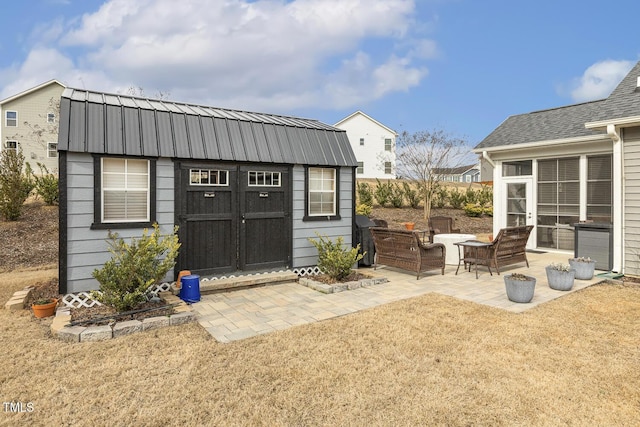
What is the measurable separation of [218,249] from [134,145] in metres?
2.06

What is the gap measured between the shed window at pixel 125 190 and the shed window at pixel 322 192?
287 centimetres

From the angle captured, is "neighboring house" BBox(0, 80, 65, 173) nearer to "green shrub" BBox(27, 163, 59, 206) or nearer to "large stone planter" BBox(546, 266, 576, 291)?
"green shrub" BBox(27, 163, 59, 206)

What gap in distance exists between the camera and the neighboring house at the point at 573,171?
6.32 m

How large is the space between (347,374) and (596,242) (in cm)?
690

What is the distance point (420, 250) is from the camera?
246 inches

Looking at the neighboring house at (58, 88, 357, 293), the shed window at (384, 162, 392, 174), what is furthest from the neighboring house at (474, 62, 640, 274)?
the shed window at (384, 162, 392, 174)

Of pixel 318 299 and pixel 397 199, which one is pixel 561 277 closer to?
pixel 318 299

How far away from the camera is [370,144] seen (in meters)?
30.0

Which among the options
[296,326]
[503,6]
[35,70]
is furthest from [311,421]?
[35,70]

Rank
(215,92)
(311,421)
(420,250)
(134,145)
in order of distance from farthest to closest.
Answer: (215,92) → (420,250) → (134,145) → (311,421)

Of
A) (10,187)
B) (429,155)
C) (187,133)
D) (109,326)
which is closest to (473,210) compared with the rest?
(429,155)

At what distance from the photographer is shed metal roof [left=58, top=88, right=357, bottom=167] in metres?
4.65

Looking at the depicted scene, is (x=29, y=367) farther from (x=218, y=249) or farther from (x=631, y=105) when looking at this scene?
(x=631, y=105)

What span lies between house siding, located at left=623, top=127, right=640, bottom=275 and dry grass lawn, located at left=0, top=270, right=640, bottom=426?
9.98ft
